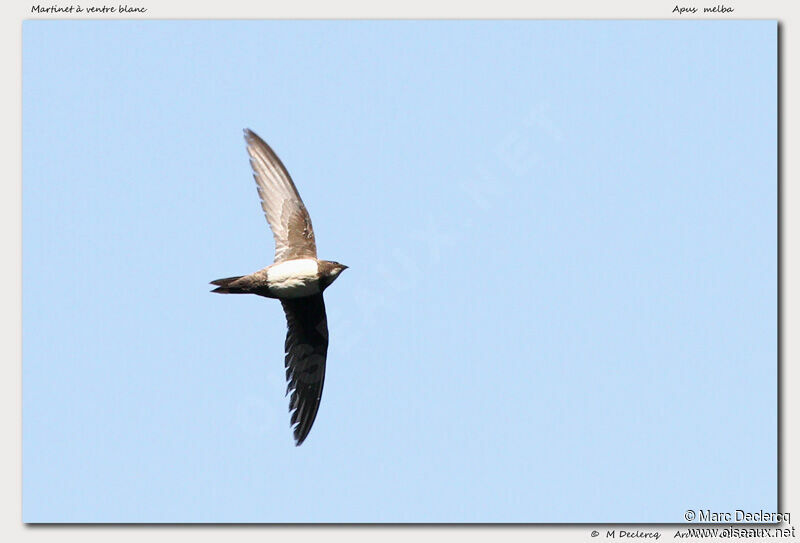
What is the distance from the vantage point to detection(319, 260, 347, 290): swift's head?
47.5ft

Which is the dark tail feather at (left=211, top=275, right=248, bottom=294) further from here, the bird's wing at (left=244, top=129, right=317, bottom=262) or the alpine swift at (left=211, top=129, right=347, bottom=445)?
the bird's wing at (left=244, top=129, right=317, bottom=262)

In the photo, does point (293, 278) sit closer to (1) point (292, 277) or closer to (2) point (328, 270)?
(1) point (292, 277)

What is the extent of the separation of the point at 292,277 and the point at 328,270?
430 millimetres

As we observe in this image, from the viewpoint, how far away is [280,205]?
14.9 meters

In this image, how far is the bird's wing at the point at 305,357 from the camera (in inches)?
589

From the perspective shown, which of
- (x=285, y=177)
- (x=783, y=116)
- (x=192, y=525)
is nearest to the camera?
(x=192, y=525)

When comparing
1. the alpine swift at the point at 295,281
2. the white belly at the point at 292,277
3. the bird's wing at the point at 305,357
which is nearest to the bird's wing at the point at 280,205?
the alpine swift at the point at 295,281

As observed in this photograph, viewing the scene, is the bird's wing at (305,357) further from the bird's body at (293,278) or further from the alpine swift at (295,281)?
the bird's body at (293,278)

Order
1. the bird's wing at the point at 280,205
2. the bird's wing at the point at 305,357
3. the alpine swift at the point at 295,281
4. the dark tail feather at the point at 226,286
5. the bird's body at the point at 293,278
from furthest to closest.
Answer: the bird's wing at the point at 305,357, the bird's wing at the point at 280,205, the alpine swift at the point at 295,281, the bird's body at the point at 293,278, the dark tail feather at the point at 226,286
